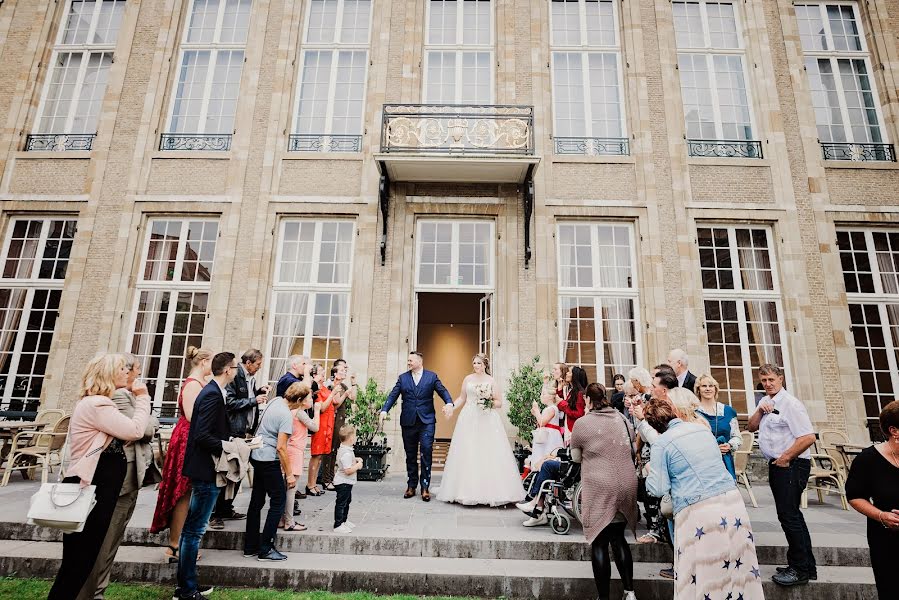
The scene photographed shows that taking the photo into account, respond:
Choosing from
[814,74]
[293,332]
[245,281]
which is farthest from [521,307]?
[814,74]

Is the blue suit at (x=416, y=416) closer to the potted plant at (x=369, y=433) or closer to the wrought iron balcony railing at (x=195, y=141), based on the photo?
the potted plant at (x=369, y=433)

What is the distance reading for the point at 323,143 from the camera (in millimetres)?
9156

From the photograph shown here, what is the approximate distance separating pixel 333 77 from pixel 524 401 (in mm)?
7456

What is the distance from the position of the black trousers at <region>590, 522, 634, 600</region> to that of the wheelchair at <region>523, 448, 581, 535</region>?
2.93 feet

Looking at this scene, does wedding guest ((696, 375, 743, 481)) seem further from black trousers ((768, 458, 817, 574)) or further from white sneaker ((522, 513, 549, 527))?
white sneaker ((522, 513, 549, 527))

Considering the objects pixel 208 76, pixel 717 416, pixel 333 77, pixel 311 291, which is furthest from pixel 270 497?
pixel 208 76

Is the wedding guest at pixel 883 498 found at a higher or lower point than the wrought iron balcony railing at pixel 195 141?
lower

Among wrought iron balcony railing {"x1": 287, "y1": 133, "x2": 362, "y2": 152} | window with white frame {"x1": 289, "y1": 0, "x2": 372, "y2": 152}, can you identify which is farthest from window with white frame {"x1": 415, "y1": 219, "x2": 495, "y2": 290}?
window with white frame {"x1": 289, "y1": 0, "x2": 372, "y2": 152}

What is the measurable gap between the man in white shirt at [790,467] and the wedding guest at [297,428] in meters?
4.06

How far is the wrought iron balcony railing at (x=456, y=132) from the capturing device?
809cm

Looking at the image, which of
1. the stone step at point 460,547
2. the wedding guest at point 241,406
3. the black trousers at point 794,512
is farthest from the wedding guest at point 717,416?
the wedding guest at point 241,406

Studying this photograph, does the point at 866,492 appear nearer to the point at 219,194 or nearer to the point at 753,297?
the point at 753,297

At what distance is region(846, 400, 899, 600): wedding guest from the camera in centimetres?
249

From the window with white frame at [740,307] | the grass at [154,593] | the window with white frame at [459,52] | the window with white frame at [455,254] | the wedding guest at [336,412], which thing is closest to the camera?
the grass at [154,593]
